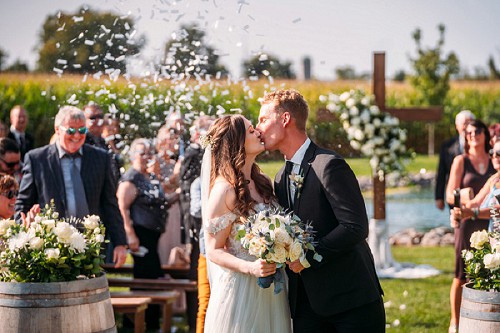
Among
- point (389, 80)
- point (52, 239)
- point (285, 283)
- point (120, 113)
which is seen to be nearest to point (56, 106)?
point (120, 113)

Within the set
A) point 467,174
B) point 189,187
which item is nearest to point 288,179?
point 467,174

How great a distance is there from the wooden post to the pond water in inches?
281

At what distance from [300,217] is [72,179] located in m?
2.74

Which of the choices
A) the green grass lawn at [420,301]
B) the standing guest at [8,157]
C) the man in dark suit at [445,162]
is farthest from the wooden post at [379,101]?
the standing guest at [8,157]

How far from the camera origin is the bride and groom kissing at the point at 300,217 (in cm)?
497

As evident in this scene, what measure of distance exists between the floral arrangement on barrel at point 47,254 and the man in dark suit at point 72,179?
1.61 meters

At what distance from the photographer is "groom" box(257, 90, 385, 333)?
4.94 meters

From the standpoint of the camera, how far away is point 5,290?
5.26 metres

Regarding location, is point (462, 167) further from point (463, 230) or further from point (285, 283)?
point (285, 283)

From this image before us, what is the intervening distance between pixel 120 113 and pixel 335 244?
442 cm

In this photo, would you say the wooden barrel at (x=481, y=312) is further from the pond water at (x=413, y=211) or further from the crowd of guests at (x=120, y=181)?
the pond water at (x=413, y=211)

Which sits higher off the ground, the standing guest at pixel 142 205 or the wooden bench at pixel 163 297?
the standing guest at pixel 142 205

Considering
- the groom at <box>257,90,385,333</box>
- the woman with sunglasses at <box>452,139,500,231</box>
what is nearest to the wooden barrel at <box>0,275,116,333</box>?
the groom at <box>257,90,385,333</box>

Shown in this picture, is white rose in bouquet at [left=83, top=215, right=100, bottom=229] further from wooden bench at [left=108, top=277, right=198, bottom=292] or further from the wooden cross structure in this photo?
the wooden cross structure
